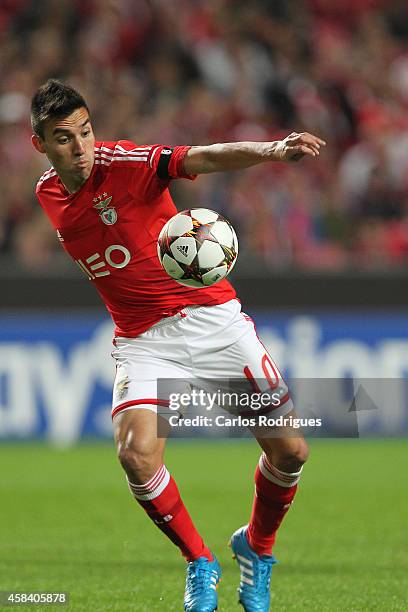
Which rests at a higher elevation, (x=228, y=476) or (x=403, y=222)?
(x=403, y=222)

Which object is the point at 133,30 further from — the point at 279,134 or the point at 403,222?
the point at 403,222

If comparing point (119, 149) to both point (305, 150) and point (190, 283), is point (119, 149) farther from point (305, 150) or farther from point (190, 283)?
point (305, 150)

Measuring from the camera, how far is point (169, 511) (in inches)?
205

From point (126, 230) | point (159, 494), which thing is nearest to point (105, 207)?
point (126, 230)

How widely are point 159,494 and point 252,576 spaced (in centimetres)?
65

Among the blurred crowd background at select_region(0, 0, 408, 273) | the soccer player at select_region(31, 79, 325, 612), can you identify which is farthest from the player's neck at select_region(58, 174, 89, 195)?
the blurred crowd background at select_region(0, 0, 408, 273)

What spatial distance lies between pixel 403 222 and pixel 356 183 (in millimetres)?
773

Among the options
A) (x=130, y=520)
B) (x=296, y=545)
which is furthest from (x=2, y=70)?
(x=296, y=545)

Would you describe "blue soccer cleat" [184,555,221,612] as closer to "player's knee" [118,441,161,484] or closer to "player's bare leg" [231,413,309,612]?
"player's bare leg" [231,413,309,612]

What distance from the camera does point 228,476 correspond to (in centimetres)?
1080

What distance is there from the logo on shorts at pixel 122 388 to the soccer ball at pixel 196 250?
0.50 metres

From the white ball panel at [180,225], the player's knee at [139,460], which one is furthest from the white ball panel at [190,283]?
the player's knee at [139,460]

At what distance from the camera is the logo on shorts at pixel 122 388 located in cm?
531

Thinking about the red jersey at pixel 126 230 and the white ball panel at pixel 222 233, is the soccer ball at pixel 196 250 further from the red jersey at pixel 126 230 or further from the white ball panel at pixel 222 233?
the red jersey at pixel 126 230
